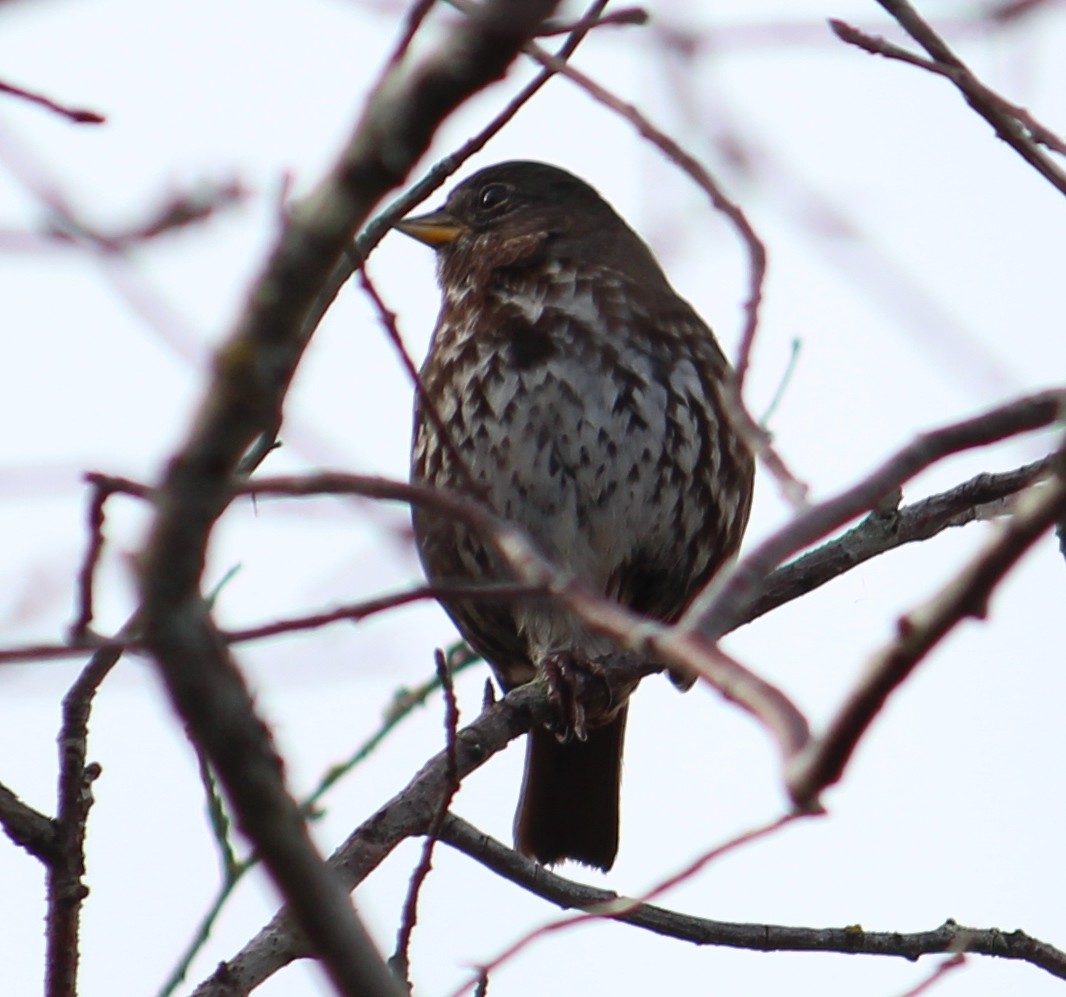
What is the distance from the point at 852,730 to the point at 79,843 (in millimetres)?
1790

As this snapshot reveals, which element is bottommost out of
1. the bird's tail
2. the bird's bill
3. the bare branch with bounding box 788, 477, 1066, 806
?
the bare branch with bounding box 788, 477, 1066, 806

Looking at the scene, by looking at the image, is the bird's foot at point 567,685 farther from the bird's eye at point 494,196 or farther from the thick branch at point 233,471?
the thick branch at point 233,471

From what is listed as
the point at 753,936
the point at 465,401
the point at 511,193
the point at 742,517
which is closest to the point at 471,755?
the point at 753,936

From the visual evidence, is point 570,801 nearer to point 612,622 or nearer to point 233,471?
Result: point 612,622

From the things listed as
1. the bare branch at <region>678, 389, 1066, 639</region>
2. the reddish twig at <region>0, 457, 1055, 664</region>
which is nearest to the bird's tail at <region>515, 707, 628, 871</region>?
the reddish twig at <region>0, 457, 1055, 664</region>

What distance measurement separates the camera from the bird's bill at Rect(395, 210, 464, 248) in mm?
5797

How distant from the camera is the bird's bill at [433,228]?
580cm

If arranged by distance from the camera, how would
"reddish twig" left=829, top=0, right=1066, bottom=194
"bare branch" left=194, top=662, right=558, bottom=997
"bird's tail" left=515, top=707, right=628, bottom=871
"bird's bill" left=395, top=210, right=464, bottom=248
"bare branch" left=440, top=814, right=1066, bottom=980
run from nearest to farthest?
"reddish twig" left=829, top=0, right=1066, bottom=194, "bare branch" left=194, top=662, right=558, bottom=997, "bare branch" left=440, top=814, right=1066, bottom=980, "bird's tail" left=515, top=707, right=628, bottom=871, "bird's bill" left=395, top=210, right=464, bottom=248

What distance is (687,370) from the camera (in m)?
4.98

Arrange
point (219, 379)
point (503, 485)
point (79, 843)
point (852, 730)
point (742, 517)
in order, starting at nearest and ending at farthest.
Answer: point (852, 730) < point (219, 379) < point (79, 843) < point (503, 485) < point (742, 517)

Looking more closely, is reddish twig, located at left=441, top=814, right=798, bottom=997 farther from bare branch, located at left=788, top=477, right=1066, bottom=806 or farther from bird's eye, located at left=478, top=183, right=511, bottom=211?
bird's eye, located at left=478, top=183, right=511, bottom=211

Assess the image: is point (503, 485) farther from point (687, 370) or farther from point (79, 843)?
point (79, 843)

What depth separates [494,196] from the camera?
5852 millimetres

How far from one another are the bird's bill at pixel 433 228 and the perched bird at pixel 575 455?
0.83 feet
